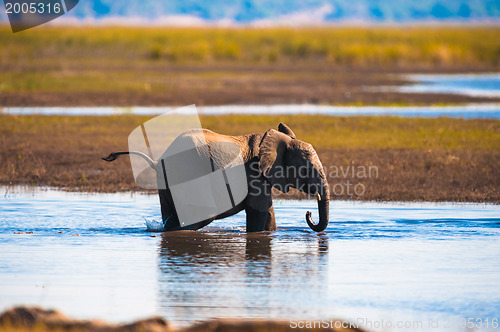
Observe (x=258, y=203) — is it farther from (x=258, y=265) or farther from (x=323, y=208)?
(x=258, y=265)

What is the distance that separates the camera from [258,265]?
10.6 metres

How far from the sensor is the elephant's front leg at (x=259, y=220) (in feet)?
40.8

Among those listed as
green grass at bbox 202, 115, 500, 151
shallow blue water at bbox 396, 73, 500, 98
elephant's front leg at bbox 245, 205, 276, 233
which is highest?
elephant's front leg at bbox 245, 205, 276, 233

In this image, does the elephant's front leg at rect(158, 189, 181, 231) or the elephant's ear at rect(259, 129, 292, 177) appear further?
the elephant's front leg at rect(158, 189, 181, 231)

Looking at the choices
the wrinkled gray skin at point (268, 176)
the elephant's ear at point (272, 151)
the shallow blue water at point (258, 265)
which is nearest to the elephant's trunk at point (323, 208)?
the wrinkled gray skin at point (268, 176)

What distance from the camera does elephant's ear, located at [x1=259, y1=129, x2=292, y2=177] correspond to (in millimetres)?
12203

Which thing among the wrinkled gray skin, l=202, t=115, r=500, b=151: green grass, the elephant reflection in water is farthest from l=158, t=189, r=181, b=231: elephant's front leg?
l=202, t=115, r=500, b=151: green grass

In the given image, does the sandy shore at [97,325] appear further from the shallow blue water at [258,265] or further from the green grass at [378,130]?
the green grass at [378,130]

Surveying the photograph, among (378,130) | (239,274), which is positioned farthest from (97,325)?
(378,130)

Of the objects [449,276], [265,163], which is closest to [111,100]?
[265,163]

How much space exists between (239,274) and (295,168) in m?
2.80

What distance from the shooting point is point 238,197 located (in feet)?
40.5

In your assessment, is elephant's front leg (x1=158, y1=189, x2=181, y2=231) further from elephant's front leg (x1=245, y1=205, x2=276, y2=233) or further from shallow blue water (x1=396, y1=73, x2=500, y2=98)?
shallow blue water (x1=396, y1=73, x2=500, y2=98)

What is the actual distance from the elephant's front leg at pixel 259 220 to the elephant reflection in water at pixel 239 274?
12cm
